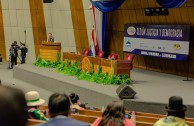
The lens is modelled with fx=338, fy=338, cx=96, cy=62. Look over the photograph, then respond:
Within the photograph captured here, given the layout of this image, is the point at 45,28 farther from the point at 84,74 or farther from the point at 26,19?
the point at 84,74

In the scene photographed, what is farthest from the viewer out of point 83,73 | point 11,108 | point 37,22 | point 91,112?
point 37,22

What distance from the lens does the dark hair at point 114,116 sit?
8.29ft

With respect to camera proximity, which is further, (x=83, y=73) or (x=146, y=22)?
(x=146, y=22)

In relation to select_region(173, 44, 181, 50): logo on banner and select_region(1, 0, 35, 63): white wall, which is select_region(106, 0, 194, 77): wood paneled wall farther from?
select_region(1, 0, 35, 63): white wall

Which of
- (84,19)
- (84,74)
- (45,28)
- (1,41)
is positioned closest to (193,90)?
(84,74)

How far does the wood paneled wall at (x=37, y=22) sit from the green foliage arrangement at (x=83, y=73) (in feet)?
11.1

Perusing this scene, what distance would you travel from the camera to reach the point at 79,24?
15.1 m

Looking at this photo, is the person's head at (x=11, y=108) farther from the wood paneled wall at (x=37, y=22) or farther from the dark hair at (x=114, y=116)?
the wood paneled wall at (x=37, y=22)

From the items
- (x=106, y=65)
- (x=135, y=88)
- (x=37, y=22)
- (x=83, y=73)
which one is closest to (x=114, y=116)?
(x=135, y=88)

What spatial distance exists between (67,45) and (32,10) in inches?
103

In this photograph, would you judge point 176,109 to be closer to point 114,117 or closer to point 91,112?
point 114,117

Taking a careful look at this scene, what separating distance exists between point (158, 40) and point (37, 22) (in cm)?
720

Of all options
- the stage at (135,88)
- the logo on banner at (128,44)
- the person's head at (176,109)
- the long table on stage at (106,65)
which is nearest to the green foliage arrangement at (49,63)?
the stage at (135,88)

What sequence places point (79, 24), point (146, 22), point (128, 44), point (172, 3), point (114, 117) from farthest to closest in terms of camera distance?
1. point (79, 24)
2. point (128, 44)
3. point (146, 22)
4. point (172, 3)
5. point (114, 117)
